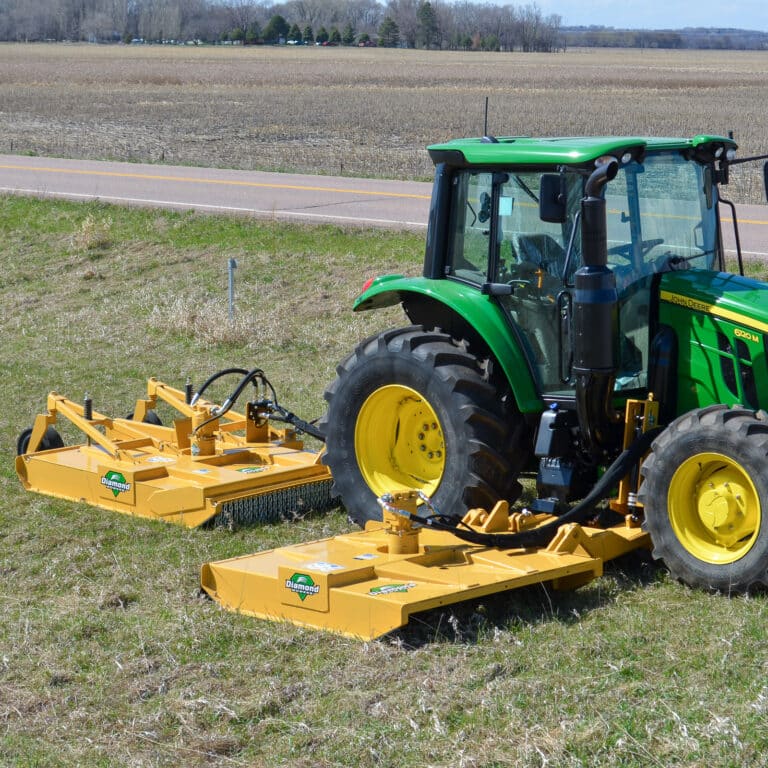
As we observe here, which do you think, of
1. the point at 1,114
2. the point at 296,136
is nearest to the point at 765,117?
the point at 296,136

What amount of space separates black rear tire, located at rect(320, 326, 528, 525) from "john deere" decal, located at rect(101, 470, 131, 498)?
52.5 inches

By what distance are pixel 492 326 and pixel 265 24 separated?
152593mm

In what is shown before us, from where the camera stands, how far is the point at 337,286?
46.6 ft

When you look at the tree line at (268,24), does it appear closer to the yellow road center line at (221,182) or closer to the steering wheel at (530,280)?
the yellow road center line at (221,182)

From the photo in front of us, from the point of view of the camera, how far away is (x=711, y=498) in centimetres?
554

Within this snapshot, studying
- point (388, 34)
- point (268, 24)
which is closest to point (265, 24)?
point (268, 24)

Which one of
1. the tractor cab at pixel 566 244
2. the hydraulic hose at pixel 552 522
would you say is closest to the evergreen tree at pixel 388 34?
the tractor cab at pixel 566 244

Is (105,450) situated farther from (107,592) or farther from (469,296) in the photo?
(469,296)

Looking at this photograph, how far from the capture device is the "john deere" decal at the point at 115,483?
7.34m

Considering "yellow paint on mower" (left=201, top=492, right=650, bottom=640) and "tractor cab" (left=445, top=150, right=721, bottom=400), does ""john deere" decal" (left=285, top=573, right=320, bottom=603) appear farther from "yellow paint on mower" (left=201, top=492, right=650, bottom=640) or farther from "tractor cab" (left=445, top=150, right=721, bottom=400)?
"tractor cab" (left=445, top=150, right=721, bottom=400)

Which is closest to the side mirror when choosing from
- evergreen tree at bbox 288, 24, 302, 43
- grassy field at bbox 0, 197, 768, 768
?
grassy field at bbox 0, 197, 768, 768

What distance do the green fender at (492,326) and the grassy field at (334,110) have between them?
47.0 ft

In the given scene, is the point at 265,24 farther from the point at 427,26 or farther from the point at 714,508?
the point at 714,508

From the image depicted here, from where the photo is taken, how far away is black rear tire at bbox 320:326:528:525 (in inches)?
245
